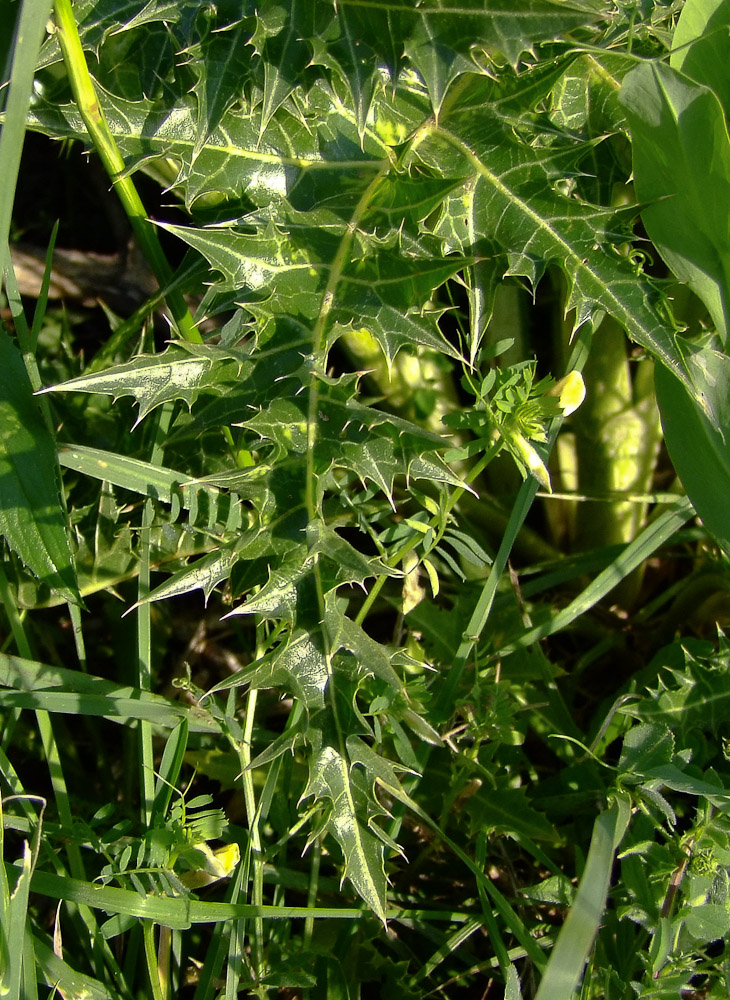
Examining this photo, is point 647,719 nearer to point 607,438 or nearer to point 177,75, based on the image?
point 607,438

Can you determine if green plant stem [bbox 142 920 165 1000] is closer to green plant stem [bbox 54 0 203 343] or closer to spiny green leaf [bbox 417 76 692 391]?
green plant stem [bbox 54 0 203 343]

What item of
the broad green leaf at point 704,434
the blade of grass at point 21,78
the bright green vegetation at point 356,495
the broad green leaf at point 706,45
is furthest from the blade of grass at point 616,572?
the blade of grass at point 21,78

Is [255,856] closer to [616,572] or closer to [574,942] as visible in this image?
[574,942]

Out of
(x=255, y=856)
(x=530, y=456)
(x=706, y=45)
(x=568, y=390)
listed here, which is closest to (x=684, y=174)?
(x=706, y=45)

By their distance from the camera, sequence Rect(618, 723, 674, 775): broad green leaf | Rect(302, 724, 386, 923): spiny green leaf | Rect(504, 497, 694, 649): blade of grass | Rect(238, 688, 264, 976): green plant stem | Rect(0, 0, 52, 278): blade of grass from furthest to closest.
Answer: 1. Rect(504, 497, 694, 649): blade of grass
2. Rect(618, 723, 674, 775): broad green leaf
3. Rect(238, 688, 264, 976): green plant stem
4. Rect(302, 724, 386, 923): spiny green leaf
5. Rect(0, 0, 52, 278): blade of grass

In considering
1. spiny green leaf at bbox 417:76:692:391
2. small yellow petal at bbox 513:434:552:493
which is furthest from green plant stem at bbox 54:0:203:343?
small yellow petal at bbox 513:434:552:493

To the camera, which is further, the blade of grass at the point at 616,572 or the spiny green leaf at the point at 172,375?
the blade of grass at the point at 616,572

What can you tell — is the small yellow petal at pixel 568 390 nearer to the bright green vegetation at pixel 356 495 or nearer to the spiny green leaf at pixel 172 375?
the bright green vegetation at pixel 356 495
